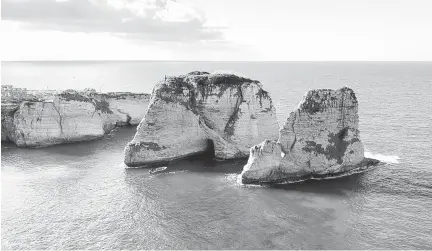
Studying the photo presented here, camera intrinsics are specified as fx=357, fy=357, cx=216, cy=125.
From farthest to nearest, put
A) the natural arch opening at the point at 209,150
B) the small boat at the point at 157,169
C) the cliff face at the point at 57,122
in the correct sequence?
the cliff face at the point at 57,122 < the natural arch opening at the point at 209,150 < the small boat at the point at 157,169

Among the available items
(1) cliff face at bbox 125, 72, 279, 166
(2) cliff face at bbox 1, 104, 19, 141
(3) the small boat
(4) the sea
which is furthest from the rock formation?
(2) cliff face at bbox 1, 104, 19, 141

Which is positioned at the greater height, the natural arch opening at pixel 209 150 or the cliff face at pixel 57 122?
the cliff face at pixel 57 122

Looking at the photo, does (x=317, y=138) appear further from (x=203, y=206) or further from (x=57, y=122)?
(x=57, y=122)

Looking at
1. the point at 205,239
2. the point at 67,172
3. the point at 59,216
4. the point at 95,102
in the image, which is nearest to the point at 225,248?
the point at 205,239

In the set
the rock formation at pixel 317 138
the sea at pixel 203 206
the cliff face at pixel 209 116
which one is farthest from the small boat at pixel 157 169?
the rock formation at pixel 317 138

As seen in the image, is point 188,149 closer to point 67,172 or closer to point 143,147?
point 143,147

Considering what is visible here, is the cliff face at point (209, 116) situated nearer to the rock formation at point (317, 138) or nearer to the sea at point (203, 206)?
the sea at point (203, 206)
